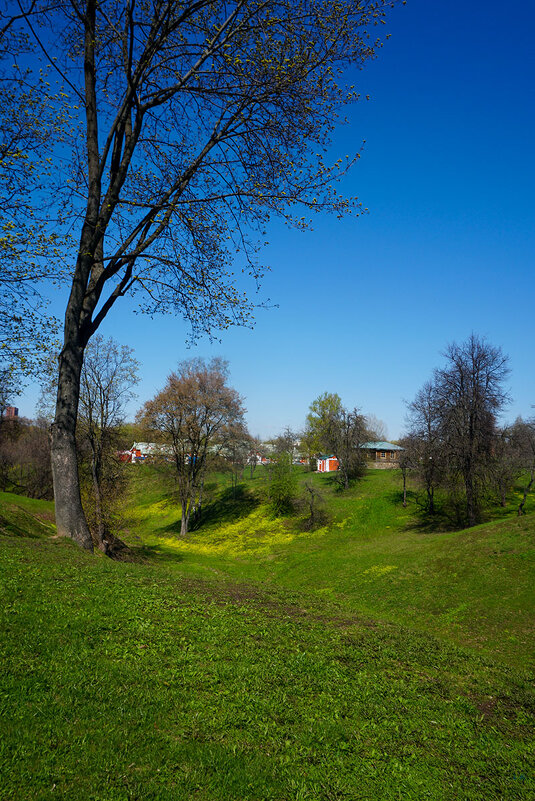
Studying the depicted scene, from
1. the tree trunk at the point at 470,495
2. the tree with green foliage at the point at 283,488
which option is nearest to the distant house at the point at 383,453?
the tree with green foliage at the point at 283,488

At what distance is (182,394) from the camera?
45.7 metres

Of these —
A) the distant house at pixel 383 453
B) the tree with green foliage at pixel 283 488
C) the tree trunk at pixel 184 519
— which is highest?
the distant house at pixel 383 453

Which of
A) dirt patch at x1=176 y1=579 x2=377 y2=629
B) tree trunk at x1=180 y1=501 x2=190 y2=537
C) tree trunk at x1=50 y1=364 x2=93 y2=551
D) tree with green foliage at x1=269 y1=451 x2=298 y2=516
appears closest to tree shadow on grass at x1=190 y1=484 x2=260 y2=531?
tree trunk at x1=180 y1=501 x2=190 y2=537

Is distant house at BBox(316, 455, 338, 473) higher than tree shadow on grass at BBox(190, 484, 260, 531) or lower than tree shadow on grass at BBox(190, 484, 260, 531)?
higher

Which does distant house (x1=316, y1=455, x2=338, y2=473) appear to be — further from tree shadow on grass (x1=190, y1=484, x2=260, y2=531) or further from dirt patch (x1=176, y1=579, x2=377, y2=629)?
dirt patch (x1=176, y1=579, x2=377, y2=629)

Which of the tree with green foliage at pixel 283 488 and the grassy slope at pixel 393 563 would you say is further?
the tree with green foliage at pixel 283 488

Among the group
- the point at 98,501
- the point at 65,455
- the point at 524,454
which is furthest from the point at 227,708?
the point at 524,454

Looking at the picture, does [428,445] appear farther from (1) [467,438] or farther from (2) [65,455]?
(2) [65,455]

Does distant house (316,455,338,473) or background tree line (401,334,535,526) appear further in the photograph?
distant house (316,455,338,473)

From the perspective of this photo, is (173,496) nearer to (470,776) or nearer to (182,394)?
(182,394)

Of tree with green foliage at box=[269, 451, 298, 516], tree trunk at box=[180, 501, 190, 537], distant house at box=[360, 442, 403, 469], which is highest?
distant house at box=[360, 442, 403, 469]

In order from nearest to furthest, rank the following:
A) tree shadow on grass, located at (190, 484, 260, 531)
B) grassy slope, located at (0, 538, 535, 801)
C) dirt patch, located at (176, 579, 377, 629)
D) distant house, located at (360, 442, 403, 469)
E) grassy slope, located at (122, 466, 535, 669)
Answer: grassy slope, located at (0, 538, 535, 801) → dirt patch, located at (176, 579, 377, 629) → grassy slope, located at (122, 466, 535, 669) → tree shadow on grass, located at (190, 484, 260, 531) → distant house, located at (360, 442, 403, 469)

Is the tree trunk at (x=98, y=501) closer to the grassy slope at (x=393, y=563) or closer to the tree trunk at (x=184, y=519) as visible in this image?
the grassy slope at (x=393, y=563)

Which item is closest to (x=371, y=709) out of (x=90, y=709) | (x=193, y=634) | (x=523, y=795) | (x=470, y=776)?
(x=470, y=776)
